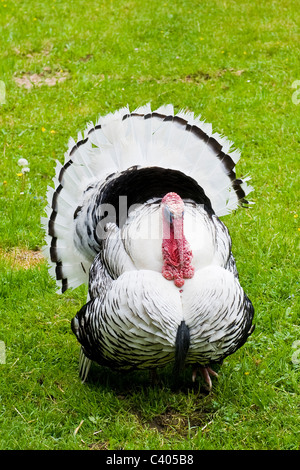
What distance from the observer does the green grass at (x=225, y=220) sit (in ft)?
12.8

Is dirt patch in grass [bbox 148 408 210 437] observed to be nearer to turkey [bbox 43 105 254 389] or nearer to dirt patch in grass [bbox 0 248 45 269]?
turkey [bbox 43 105 254 389]

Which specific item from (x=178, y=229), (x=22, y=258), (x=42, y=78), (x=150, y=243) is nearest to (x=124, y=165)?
(x=150, y=243)

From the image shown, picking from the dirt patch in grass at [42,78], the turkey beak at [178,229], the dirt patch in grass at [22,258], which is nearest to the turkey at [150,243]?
the turkey beak at [178,229]

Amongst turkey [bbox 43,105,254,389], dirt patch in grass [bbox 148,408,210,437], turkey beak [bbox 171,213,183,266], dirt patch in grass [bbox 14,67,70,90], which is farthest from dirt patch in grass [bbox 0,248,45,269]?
dirt patch in grass [bbox 14,67,70,90]

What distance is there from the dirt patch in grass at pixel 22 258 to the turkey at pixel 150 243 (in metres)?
0.94

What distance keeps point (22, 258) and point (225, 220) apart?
6.62ft

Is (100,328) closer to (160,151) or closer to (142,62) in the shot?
(160,151)

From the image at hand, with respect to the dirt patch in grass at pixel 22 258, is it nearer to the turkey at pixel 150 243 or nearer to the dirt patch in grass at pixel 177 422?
the turkey at pixel 150 243

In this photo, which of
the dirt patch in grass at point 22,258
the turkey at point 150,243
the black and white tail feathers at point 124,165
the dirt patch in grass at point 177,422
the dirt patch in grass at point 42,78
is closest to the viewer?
the turkey at point 150,243

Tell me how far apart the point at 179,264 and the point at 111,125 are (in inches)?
60.5

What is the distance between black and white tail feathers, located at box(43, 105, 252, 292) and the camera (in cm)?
441

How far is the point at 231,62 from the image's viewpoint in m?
9.27

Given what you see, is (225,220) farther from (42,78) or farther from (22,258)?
(42,78)

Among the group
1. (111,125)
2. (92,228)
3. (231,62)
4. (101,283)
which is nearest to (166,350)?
(101,283)
